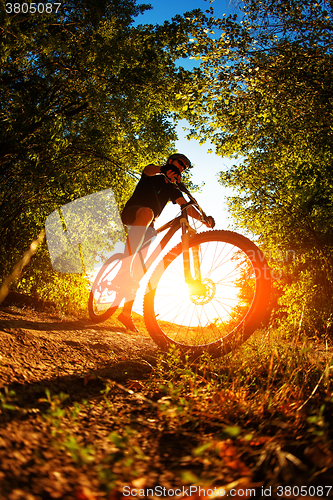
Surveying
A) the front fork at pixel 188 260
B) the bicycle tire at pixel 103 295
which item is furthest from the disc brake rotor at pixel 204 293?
the bicycle tire at pixel 103 295

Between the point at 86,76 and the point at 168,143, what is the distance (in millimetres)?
2832

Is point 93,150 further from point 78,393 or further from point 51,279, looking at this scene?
point 78,393

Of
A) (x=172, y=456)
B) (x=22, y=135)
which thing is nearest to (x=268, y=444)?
(x=172, y=456)

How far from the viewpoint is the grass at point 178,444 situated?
0.99 m

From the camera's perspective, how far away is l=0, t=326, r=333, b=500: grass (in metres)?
0.99

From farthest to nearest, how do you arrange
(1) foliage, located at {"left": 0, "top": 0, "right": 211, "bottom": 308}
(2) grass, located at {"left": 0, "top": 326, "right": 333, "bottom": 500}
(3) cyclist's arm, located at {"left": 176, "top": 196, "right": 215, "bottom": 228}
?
(1) foliage, located at {"left": 0, "top": 0, "right": 211, "bottom": 308}, (3) cyclist's arm, located at {"left": 176, "top": 196, "right": 215, "bottom": 228}, (2) grass, located at {"left": 0, "top": 326, "right": 333, "bottom": 500}

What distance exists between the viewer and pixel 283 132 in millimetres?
6246

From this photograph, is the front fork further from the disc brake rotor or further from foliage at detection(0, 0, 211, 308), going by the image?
foliage at detection(0, 0, 211, 308)

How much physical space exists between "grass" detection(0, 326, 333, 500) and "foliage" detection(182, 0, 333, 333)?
395 cm

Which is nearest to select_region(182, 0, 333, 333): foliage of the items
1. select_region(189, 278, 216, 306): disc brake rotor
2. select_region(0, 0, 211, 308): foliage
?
select_region(0, 0, 211, 308): foliage

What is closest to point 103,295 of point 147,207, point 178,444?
point 147,207

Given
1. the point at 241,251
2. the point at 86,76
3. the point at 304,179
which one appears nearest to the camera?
the point at 241,251

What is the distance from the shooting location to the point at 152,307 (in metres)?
3.21

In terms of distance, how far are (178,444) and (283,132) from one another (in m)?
6.75
